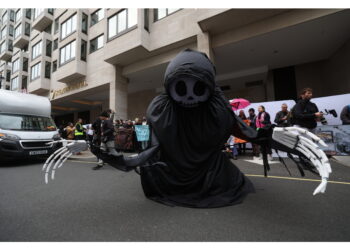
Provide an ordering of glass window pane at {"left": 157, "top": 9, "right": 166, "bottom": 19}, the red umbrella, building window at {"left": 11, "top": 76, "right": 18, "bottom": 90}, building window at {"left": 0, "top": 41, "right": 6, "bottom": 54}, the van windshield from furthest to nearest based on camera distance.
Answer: building window at {"left": 0, "top": 41, "right": 6, "bottom": 54} → building window at {"left": 11, "top": 76, "right": 18, "bottom": 90} → glass window pane at {"left": 157, "top": 9, "right": 166, "bottom": 19} → the red umbrella → the van windshield

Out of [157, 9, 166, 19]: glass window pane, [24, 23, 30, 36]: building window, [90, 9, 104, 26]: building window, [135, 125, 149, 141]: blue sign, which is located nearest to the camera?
[135, 125, 149, 141]: blue sign

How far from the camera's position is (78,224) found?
6.14 ft

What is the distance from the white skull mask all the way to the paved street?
134cm

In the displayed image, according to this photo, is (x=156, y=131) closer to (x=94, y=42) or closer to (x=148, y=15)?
(x=148, y=15)

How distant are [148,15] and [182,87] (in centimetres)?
1252

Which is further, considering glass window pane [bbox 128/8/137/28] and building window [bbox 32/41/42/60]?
building window [bbox 32/41/42/60]

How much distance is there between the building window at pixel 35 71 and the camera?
20261 millimetres

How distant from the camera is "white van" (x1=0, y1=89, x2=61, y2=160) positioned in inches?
206

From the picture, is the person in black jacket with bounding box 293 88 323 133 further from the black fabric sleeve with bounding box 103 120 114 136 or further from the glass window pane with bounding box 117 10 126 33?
the glass window pane with bounding box 117 10 126 33

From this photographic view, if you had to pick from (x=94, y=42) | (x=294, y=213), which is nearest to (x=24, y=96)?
(x=294, y=213)

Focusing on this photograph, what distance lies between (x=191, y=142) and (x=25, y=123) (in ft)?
21.3

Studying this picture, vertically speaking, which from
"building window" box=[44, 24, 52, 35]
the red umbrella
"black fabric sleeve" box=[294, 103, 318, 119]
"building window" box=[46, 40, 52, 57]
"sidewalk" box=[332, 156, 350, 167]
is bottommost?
"sidewalk" box=[332, 156, 350, 167]

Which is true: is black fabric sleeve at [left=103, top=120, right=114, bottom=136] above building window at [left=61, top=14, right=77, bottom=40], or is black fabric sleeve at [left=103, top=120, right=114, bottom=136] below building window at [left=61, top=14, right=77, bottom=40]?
below

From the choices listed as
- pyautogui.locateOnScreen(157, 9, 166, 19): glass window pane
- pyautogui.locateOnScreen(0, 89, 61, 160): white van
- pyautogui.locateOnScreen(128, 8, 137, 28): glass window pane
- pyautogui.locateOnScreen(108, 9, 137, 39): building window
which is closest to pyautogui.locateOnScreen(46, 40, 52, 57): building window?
pyautogui.locateOnScreen(108, 9, 137, 39): building window
